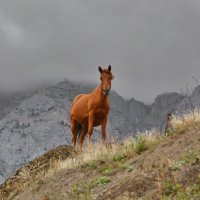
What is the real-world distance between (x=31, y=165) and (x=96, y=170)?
560 centimetres

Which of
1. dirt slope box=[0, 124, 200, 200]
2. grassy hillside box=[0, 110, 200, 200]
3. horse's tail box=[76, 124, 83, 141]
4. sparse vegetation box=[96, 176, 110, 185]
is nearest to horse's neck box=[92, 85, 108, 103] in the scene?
grassy hillside box=[0, 110, 200, 200]

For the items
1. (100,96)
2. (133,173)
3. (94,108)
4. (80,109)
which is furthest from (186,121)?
(80,109)

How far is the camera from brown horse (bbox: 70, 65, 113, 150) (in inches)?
774

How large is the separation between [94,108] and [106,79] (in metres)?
1.47

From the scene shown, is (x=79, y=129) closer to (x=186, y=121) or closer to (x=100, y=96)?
(x=100, y=96)

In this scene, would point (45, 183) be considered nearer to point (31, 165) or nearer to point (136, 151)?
point (136, 151)

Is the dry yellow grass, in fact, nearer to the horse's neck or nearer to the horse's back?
the horse's neck

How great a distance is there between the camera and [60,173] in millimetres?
14984

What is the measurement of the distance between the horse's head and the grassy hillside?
2.75 meters

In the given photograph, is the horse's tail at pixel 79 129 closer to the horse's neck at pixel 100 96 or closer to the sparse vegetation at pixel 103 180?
the horse's neck at pixel 100 96

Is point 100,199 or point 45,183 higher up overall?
point 45,183

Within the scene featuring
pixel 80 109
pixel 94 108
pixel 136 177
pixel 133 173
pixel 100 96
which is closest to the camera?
pixel 136 177

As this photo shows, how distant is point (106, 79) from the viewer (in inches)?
771

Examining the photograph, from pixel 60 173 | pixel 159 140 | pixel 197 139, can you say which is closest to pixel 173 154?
pixel 197 139
